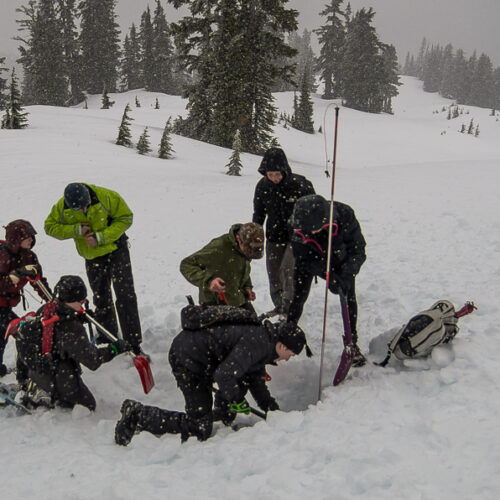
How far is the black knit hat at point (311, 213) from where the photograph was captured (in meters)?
3.94

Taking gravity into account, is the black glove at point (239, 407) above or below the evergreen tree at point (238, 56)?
below

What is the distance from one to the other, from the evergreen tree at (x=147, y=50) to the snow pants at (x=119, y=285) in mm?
54895

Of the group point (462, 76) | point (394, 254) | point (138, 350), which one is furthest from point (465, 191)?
point (462, 76)

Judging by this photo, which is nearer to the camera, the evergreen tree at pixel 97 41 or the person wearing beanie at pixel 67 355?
the person wearing beanie at pixel 67 355

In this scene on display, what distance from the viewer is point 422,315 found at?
13.7 ft

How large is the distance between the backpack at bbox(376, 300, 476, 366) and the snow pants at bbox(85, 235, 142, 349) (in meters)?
3.02

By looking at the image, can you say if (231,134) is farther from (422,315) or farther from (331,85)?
(331,85)

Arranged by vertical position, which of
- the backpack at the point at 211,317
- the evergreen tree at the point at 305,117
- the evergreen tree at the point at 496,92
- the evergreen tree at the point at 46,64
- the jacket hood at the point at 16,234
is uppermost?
the evergreen tree at the point at 496,92

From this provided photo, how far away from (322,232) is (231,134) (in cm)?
2039

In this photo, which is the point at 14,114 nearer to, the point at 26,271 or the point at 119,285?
the point at 26,271

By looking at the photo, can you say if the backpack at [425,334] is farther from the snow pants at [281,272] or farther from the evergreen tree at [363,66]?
the evergreen tree at [363,66]

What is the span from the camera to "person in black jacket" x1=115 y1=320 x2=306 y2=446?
347cm

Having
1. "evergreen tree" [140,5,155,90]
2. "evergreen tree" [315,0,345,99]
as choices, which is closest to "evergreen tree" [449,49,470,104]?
"evergreen tree" [315,0,345,99]

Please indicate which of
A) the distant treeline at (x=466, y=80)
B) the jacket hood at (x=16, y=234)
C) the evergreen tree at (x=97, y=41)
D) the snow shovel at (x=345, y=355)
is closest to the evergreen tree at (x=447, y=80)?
the distant treeline at (x=466, y=80)
